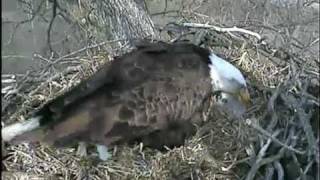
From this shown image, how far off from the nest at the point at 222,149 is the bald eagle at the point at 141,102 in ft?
0.27

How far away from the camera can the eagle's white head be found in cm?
253

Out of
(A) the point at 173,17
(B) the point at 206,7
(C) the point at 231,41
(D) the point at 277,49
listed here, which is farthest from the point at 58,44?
(D) the point at 277,49

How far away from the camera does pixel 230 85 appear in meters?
2.56

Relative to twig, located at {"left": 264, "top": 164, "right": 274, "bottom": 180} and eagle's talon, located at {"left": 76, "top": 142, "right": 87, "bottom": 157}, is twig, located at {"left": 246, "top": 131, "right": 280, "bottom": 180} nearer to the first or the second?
twig, located at {"left": 264, "top": 164, "right": 274, "bottom": 180}

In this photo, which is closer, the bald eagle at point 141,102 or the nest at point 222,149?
the bald eagle at point 141,102

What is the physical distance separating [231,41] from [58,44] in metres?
1.94

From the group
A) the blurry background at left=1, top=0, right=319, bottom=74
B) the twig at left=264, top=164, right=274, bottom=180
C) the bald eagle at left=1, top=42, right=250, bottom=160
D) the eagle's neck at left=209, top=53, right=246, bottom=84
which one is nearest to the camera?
the bald eagle at left=1, top=42, right=250, bottom=160

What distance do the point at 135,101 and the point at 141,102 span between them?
3 cm

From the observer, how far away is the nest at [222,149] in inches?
92.4

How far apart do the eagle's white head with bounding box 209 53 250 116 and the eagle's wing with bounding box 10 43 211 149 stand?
73mm

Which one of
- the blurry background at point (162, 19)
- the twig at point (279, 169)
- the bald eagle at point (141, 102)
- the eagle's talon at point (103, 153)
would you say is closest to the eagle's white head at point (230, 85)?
the bald eagle at point (141, 102)

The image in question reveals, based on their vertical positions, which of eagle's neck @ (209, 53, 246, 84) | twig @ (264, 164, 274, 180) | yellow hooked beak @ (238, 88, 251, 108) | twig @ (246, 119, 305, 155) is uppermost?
eagle's neck @ (209, 53, 246, 84)

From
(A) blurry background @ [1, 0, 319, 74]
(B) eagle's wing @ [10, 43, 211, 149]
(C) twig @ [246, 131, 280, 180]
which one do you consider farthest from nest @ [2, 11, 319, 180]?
(A) blurry background @ [1, 0, 319, 74]

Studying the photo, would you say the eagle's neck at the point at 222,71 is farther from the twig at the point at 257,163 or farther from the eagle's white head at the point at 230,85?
the twig at the point at 257,163
